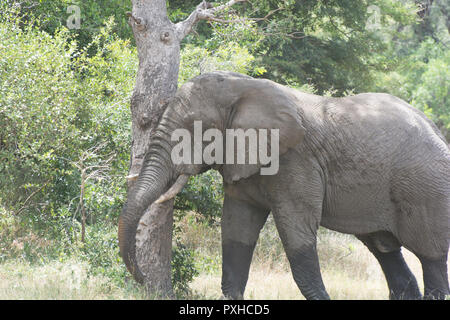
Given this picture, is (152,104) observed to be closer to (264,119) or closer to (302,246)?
(264,119)

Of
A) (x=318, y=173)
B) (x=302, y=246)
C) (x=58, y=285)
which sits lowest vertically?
(x=58, y=285)

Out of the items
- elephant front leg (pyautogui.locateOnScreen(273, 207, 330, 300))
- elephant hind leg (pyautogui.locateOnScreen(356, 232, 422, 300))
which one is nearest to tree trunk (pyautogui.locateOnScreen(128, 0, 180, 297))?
elephant front leg (pyautogui.locateOnScreen(273, 207, 330, 300))

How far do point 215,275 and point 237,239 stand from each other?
2352 mm

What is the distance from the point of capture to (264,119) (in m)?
6.81

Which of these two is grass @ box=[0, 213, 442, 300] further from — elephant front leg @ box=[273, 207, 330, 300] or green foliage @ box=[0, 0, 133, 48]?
green foliage @ box=[0, 0, 133, 48]

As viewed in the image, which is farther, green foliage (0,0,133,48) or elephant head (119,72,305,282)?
green foliage (0,0,133,48)

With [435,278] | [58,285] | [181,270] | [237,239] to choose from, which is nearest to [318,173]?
[237,239]

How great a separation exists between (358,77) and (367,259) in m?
8.00

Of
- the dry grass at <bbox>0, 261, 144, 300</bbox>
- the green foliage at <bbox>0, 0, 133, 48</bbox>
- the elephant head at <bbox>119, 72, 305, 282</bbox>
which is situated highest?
the green foliage at <bbox>0, 0, 133, 48</bbox>

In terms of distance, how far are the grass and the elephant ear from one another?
1.59 meters

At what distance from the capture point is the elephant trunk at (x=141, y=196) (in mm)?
6375

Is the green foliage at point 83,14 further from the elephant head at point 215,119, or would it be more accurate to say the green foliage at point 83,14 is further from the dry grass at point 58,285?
the elephant head at point 215,119

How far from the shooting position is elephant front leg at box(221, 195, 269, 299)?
7.47 metres

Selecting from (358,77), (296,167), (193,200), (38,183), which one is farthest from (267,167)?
(358,77)
